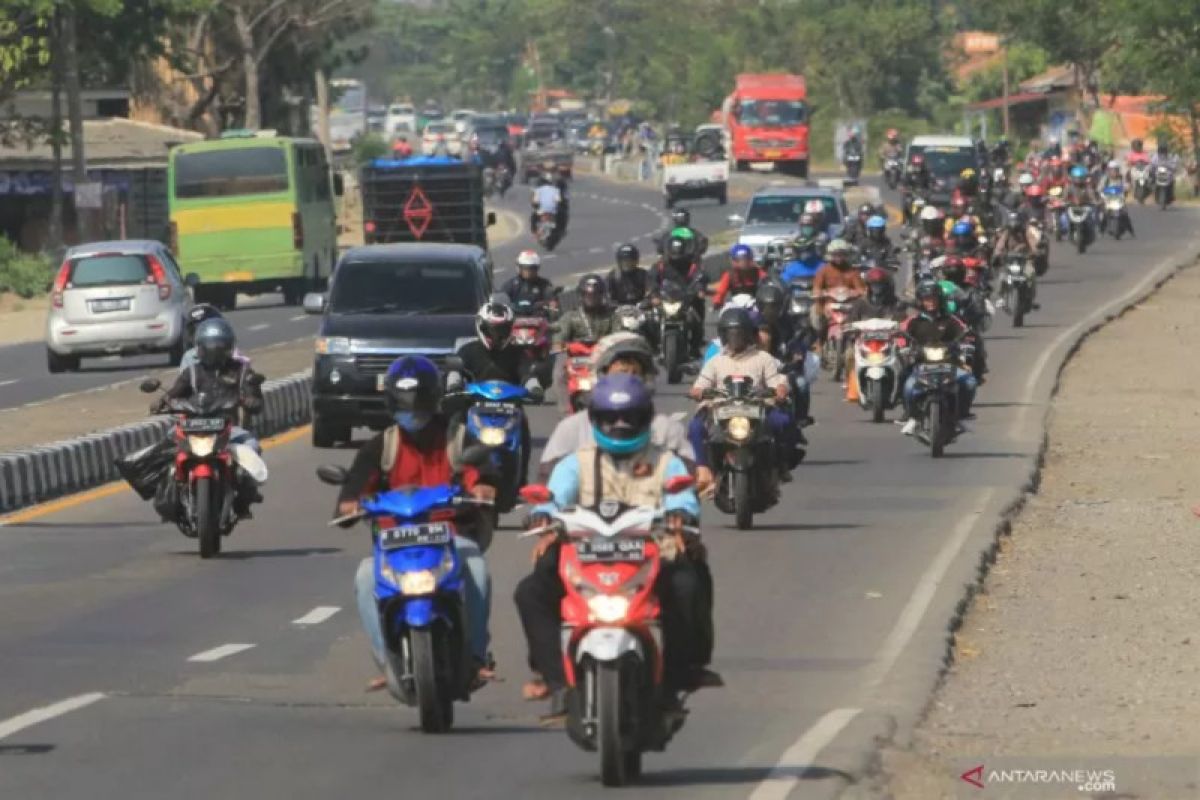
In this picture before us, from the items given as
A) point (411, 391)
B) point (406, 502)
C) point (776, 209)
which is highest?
point (411, 391)

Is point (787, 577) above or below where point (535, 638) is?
below

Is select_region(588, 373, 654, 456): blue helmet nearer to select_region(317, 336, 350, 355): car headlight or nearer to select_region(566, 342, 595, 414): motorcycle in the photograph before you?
select_region(566, 342, 595, 414): motorcycle

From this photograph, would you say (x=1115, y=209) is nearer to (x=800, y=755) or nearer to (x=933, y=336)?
(x=933, y=336)

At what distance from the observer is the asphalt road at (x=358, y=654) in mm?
11078

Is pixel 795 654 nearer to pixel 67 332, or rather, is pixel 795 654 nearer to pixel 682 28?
pixel 67 332

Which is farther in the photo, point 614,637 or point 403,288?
point 403,288

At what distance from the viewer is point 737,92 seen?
100438 mm

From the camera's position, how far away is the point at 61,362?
133ft

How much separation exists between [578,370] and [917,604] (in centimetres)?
965

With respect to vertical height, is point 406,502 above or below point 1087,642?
above

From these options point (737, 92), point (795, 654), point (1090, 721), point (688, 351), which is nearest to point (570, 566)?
point (1090, 721)

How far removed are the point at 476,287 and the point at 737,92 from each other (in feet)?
240

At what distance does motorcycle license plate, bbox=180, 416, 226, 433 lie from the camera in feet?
63.0

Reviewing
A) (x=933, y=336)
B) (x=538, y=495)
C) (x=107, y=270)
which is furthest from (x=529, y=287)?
(x=538, y=495)
